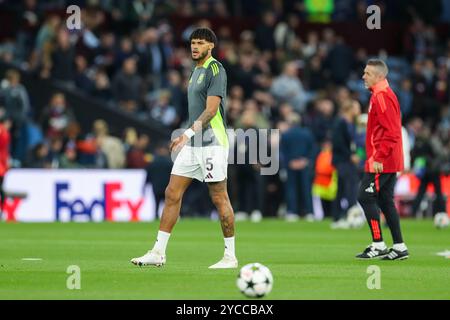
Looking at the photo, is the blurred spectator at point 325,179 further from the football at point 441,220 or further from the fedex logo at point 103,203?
the fedex logo at point 103,203

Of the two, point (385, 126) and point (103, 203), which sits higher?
point (385, 126)

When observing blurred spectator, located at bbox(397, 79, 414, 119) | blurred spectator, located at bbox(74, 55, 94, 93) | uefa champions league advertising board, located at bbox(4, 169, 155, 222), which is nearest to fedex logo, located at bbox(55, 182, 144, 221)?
uefa champions league advertising board, located at bbox(4, 169, 155, 222)

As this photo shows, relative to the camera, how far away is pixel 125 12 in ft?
111

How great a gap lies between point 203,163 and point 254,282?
10.3ft

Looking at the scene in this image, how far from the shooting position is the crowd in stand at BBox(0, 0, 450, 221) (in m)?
28.4

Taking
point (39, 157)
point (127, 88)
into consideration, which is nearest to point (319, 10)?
point (127, 88)

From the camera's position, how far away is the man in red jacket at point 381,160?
1546 cm

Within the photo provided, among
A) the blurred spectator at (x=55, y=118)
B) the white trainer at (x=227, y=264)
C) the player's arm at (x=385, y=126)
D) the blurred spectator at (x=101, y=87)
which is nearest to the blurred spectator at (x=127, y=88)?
the blurred spectator at (x=101, y=87)

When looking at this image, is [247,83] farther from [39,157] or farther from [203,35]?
[203,35]

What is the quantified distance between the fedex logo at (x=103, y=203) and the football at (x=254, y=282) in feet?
53.6

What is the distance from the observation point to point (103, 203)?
90.2ft

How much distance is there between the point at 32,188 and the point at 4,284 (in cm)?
1515

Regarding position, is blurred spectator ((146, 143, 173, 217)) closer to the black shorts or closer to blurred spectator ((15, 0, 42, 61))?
blurred spectator ((15, 0, 42, 61))
